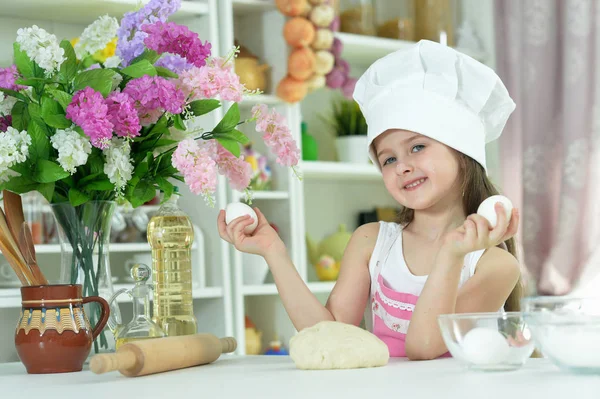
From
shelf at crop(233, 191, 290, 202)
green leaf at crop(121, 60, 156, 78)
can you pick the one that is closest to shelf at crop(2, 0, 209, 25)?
shelf at crop(233, 191, 290, 202)

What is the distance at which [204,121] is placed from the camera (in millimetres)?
2752

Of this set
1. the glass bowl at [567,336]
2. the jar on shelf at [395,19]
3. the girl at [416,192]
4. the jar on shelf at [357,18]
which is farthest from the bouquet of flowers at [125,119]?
the jar on shelf at [395,19]

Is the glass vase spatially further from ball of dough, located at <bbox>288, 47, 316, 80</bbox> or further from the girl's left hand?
ball of dough, located at <bbox>288, 47, 316, 80</bbox>

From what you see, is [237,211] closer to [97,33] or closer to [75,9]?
[97,33]

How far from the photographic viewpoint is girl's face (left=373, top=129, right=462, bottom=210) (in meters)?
Answer: 1.60

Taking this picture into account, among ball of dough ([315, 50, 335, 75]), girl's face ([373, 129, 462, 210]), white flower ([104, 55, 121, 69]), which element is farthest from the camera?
ball of dough ([315, 50, 335, 75])

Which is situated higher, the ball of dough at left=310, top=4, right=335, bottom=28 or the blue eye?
the ball of dough at left=310, top=4, right=335, bottom=28

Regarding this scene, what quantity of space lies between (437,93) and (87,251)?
24.2 inches

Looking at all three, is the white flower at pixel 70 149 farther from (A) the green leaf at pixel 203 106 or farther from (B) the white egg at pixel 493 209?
(B) the white egg at pixel 493 209

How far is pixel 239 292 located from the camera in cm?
284

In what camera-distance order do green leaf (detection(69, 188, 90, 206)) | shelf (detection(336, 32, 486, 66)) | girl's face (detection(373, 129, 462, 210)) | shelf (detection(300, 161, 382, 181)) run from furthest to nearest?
shelf (detection(336, 32, 486, 66)) → shelf (detection(300, 161, 382, 181)) → girl's face (detection(373, 129, 462, 210)) → green leaf (detection(69, 188, 90, 206))

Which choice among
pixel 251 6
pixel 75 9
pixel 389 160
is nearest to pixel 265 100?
pixel 251 6

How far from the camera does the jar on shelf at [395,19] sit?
11.4 ft

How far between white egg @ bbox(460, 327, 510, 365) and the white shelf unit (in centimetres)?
181
